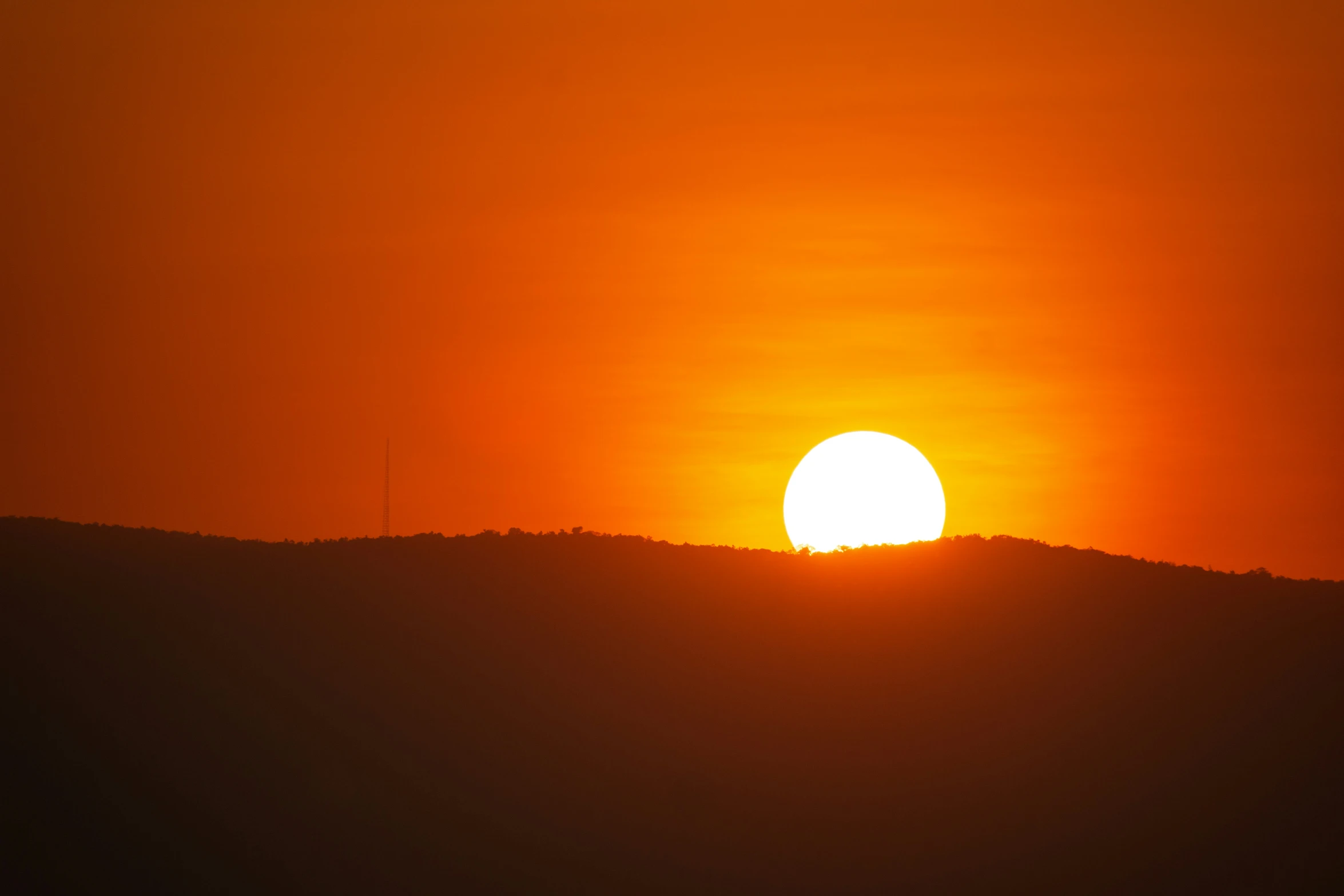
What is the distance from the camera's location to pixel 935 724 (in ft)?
68.4

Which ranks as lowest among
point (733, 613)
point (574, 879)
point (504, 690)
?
point (574, 879)

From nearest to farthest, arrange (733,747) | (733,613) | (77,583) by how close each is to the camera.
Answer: (733,747)
(77,583)
(733,613)

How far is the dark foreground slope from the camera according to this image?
18016 mm

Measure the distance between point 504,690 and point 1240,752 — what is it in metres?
11.5

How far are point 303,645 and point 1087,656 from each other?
12998 millimetres

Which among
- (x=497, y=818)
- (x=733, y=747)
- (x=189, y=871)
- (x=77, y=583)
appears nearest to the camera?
(x=189, y=871)

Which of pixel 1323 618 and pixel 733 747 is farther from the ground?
pixel 1323 618

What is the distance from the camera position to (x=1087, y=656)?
880 inches

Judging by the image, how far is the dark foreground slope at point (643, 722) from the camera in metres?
18.0

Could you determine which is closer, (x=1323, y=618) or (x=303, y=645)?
(x=303, y=645)

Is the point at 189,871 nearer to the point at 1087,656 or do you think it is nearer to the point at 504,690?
the point at 504,690

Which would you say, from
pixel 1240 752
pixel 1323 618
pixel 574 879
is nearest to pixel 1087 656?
pixel 1240 752

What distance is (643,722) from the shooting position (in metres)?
20.6

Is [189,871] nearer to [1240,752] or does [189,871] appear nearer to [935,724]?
[935,724]
